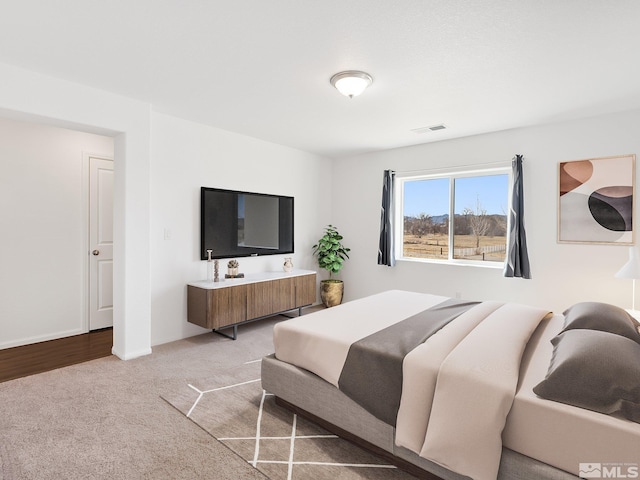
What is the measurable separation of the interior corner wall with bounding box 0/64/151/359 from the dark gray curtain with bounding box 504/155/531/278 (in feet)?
13.5

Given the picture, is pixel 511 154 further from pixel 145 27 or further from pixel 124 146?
pixel 124 146

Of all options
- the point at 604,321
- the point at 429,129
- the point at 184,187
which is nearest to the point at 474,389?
the point at 604,321

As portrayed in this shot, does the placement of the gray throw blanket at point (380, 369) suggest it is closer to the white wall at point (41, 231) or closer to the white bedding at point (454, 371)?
the white bedding at point (454, 371)

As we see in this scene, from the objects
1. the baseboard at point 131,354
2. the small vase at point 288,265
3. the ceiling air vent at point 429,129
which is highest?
the ceiling air vent at point 429,129

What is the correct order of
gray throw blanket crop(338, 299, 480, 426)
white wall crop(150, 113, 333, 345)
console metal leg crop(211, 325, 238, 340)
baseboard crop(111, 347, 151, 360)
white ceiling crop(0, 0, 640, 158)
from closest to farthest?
gray throw blanket crop(338, 299, 480, 426) → white ceiling crop(0, 0, 640, 158) → baseboard crop(111, 347, 151, 360) → white wall crop(150, 113, 333, 345) → console metal leg crop(211, 325, 238, 340)

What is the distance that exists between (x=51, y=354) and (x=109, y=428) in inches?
75.5

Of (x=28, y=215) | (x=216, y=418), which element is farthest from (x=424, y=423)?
(x=28, y=215)

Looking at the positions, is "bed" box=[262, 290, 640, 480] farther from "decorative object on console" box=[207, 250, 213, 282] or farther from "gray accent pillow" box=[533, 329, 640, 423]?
"decorative object on console" box=[207, 250, 213, 282]

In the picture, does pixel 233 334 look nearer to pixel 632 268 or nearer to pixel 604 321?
pixel 604 321

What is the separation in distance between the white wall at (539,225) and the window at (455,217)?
0.75 feet

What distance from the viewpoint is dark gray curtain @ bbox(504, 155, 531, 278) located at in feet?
13.6

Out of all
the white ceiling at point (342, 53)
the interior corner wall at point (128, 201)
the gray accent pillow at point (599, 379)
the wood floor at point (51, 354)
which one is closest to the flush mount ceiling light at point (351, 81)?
the white ceiling at point (342, 53)

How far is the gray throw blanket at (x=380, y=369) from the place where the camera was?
1880mm

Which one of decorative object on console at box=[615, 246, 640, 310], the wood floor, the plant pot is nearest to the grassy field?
the plant pot
